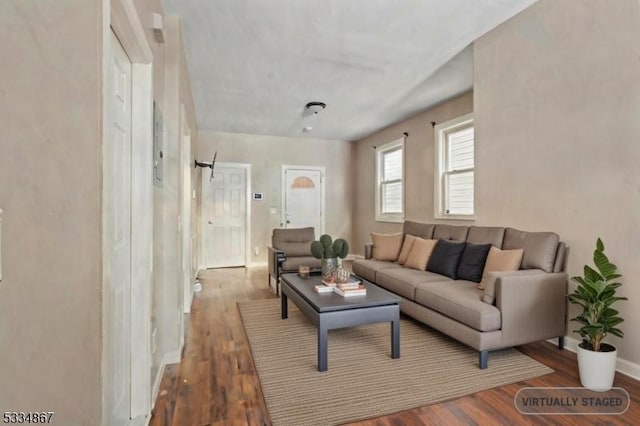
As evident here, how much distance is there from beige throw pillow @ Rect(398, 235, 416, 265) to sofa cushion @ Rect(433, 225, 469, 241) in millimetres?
278

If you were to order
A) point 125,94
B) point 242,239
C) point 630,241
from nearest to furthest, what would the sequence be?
point 125,94
point 630,241
point 242,239

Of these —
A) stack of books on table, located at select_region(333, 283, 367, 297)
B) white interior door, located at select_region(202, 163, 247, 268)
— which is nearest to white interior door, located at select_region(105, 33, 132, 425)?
stack of books on table, located at select_region(333, 283, 367, 297)

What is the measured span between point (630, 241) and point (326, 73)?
3170 millimetres

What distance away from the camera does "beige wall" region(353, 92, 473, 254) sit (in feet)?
15.7

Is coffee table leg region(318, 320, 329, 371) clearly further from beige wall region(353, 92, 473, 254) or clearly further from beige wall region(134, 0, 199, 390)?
beige wall region(353, 92, 473, 254)

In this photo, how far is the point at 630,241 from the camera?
2238 millimetres

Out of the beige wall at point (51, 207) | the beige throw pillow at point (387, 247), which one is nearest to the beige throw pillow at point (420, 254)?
the beige throw pillow at point (387, 247)

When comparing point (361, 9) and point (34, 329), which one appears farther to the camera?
point (361, 9)

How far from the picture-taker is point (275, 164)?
686 cm

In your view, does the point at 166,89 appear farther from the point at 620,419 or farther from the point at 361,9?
the point at 620,419

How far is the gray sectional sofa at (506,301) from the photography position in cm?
236

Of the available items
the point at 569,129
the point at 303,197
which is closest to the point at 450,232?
the point at 569,129

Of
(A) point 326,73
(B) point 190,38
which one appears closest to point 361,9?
(A) point 326,73

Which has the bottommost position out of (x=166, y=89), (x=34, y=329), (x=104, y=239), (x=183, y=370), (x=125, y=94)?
(x=183, y=370)
